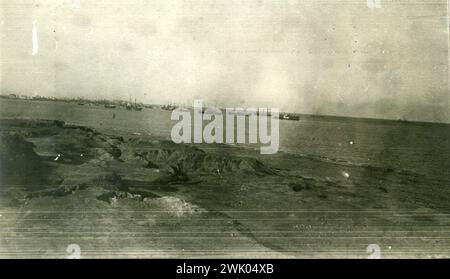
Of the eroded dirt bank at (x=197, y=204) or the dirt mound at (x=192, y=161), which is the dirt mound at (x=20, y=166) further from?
the dirt mound at (x=192, y=161)

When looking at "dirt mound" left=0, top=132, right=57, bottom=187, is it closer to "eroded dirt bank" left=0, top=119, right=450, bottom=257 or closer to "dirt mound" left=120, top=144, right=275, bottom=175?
"eroded dirt bank" left=0, top=119, right=450, bottom=257

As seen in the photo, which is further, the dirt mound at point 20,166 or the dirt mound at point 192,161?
the dirt mound at point 192,161

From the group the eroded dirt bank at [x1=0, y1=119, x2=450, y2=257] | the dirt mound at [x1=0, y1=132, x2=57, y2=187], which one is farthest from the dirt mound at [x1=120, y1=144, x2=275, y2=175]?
the dirt mound at [x1=0, y1=132, x2=57, y2=187]

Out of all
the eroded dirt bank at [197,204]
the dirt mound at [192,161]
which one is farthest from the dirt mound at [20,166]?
the dirt mound at [192,161]

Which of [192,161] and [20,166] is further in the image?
[192,161]

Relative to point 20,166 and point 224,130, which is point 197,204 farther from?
point 20,166

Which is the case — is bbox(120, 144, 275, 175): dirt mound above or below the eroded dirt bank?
above

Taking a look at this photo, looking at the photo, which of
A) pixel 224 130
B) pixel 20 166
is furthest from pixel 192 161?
pixel 20 166
